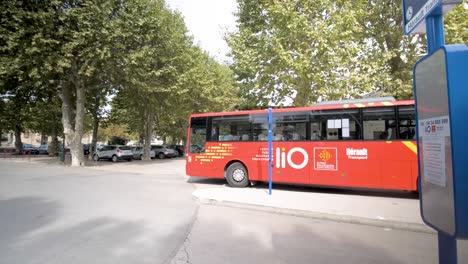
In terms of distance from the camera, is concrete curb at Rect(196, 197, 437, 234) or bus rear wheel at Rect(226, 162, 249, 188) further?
bus rear wheel at Rect(226, 162, 249, 188)

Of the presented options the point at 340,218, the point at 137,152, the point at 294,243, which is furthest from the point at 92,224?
the point at 137,152

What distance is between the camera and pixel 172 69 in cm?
1917

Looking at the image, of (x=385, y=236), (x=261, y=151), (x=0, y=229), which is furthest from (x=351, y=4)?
(x=0, y=229)

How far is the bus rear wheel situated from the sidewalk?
4.06ft

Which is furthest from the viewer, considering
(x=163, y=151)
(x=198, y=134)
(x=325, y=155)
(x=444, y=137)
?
(x=163, y=151)

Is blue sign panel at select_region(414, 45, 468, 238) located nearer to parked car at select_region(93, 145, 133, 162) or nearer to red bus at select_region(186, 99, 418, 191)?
red bus at select_region(186, 99, 418, 191)

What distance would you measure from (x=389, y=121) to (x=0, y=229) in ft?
32.5

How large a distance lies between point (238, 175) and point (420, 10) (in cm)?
873

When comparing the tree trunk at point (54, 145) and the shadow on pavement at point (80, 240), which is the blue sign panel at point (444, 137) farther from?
the tree trunk at point (54, 145)

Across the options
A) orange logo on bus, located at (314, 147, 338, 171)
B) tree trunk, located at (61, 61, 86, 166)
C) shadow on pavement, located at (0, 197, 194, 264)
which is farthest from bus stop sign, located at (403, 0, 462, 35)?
tree trunk, located at (61, 61, 86, 166)

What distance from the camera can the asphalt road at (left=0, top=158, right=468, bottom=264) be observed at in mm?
4074

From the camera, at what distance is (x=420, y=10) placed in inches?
104

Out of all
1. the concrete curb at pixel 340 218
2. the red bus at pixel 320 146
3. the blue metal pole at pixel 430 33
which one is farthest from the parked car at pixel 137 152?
the blue metal pole at pixel 430 33

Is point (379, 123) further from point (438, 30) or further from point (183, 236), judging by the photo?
point (183, 236)
